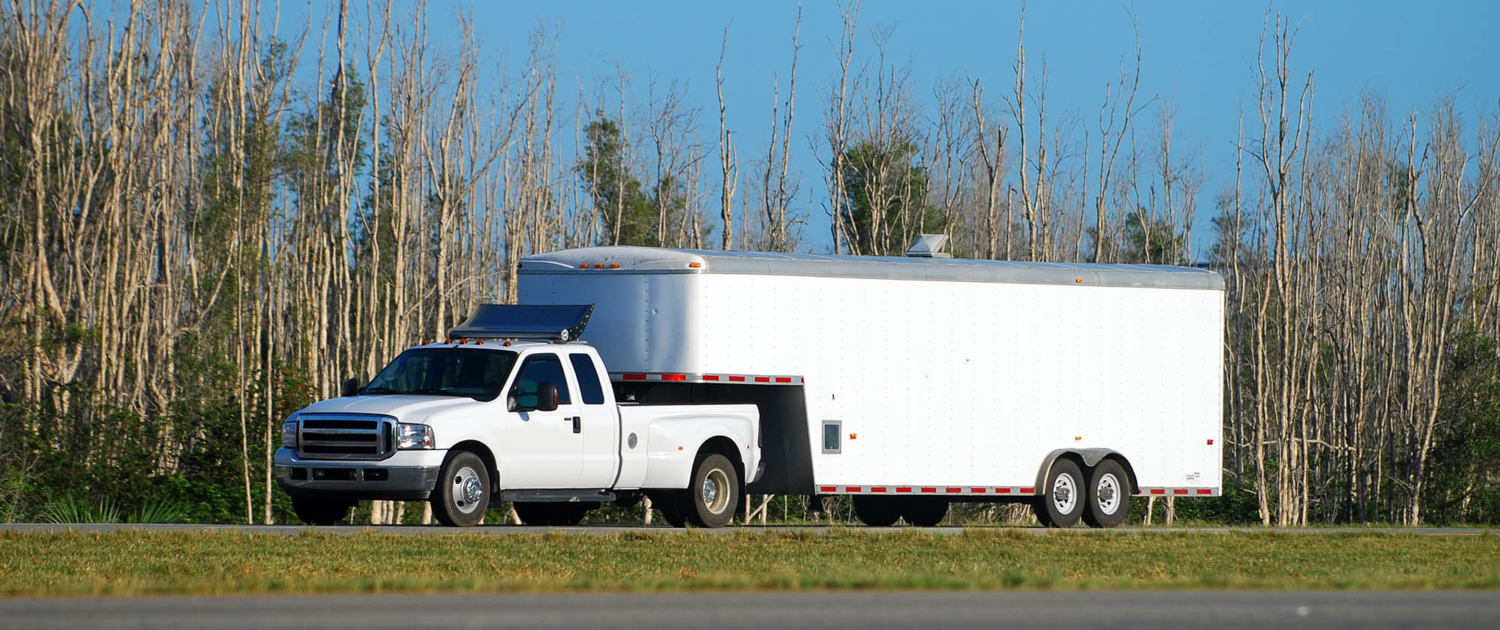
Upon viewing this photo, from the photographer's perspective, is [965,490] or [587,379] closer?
[587,379]

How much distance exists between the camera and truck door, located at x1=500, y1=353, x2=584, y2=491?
58.6ft

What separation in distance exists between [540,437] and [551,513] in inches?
117

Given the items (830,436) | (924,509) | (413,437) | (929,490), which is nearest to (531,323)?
(413,437)

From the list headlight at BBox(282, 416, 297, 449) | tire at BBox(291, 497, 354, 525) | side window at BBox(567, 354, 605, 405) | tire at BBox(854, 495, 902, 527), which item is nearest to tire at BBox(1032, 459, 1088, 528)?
tire at BBox(854, 495, 902, 527)

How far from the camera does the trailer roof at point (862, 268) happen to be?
61.8ft

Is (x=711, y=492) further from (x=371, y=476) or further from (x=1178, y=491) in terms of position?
(x=1178, y=491)

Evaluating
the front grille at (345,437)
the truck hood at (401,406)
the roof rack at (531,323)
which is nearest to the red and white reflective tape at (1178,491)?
the roof rack at (531,323)

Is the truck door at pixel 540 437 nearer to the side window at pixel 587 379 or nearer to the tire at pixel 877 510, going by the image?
the side window at pixel 587 379

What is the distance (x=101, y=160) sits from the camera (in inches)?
1257

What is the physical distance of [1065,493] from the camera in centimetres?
2086

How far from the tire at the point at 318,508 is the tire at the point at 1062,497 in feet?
25.1

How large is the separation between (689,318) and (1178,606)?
29.3 feet

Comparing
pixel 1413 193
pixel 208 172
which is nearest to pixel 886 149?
pixel 1413 193

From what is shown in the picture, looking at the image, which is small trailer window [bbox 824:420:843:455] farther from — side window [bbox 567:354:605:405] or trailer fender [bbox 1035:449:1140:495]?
trailer fender [bbox 1035:449:1140:495]
